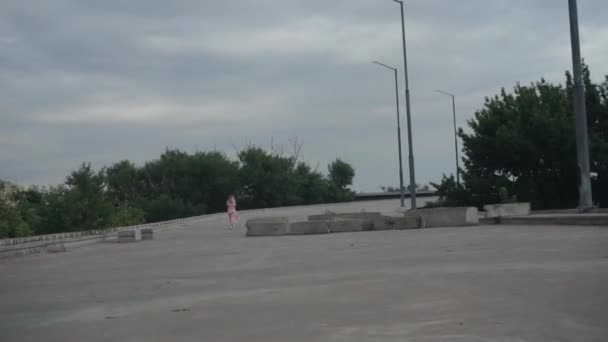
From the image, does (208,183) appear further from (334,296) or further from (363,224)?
(334,296)

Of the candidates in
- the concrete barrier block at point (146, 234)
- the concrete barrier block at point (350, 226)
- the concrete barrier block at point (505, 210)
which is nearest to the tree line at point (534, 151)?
the concrete barrier block at point (505, 210)

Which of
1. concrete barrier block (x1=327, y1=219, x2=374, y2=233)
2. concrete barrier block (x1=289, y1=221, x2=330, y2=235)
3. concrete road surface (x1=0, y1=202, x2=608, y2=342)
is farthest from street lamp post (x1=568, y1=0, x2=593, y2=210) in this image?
concrete barrier block (x1=289, y1=221, x2=330, y2=235)

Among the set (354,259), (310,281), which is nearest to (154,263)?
(354,259)

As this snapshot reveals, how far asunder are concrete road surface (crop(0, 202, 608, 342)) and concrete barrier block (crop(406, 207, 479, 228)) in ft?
25.4

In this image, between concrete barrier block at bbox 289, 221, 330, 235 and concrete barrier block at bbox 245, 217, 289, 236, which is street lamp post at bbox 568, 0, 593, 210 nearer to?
concrete barrier block at bbox 289, 221, 330, 235

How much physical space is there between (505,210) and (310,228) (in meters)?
6.97

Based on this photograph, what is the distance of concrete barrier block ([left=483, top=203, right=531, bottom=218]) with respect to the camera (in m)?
25.3

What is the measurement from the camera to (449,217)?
24531 mm

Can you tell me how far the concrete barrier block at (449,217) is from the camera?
24.2m

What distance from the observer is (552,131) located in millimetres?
35375

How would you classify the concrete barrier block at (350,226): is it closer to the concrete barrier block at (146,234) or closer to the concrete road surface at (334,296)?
the concrete barrier block at (146,234)

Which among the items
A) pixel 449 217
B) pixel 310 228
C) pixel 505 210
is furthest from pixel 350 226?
pixel 505 210

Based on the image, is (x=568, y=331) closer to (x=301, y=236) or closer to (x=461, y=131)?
(x=301, y=236)

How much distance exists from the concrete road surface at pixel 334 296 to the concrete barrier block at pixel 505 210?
875 cm
